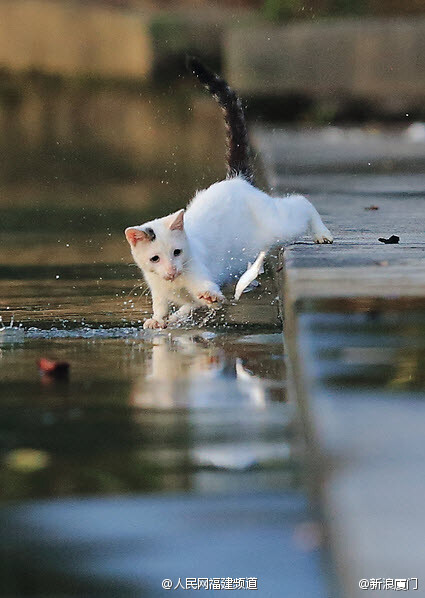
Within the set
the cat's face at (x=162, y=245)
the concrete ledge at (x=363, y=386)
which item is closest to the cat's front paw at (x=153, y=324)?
the cat's face at (x=162, y=245)

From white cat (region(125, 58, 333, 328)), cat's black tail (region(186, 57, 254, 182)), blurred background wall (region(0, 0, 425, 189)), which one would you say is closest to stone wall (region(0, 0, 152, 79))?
blurred background wall (region(0, 0, 425, 189))

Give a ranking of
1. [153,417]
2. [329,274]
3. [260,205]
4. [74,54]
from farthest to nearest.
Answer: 1. [74,54]
2. [260,205]
3. [329,274]
4. [153,417]

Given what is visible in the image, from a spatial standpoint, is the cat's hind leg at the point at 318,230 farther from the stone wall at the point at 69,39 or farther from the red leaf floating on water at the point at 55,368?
the stone wall at the point at 69,39

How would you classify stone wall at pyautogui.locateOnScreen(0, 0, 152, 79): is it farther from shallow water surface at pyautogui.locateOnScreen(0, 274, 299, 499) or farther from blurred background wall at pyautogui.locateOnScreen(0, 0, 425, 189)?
shallow water surface at pyautogui.locateOnScreen(0, 274, 299, 499)

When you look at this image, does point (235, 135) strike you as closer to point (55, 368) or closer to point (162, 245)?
point (162, 245)

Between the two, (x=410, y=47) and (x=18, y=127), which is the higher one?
(x=410, y=47)

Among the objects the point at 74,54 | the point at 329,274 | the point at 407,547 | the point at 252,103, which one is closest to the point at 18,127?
the point at 252,103

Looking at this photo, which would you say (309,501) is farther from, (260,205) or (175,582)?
(260,205)
